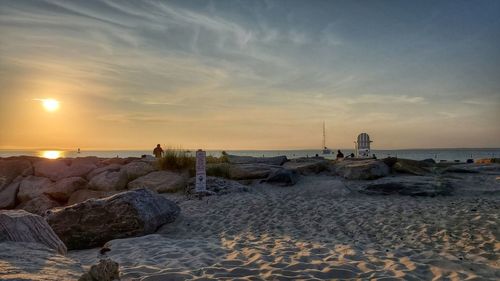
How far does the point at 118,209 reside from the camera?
30.4 feet

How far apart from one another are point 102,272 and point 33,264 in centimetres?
75

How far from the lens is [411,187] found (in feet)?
44.4

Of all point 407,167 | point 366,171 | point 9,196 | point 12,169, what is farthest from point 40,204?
point 407,167

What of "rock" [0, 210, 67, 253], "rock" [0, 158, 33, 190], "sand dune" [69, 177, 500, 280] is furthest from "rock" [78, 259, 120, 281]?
"rock" [0, 158, 33, 190]

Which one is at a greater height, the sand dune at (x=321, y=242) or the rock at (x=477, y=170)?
the rock at (x=477, y=170)

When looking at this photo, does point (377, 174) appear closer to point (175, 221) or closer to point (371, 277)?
point (175, 221)

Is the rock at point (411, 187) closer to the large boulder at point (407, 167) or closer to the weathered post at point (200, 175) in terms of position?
the large boulder at point (407, 167)

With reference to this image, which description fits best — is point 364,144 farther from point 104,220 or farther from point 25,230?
point 25,230

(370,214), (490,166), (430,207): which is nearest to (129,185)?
(370,214)

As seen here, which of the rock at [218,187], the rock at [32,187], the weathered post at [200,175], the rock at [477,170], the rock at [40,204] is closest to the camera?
the weathered post at [200,175]

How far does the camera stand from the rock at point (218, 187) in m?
14.6

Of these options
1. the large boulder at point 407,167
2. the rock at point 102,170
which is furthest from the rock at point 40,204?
the large boulder at point 407,167

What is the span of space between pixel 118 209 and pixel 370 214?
633 cm

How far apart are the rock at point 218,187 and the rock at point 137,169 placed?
304 centimetres
